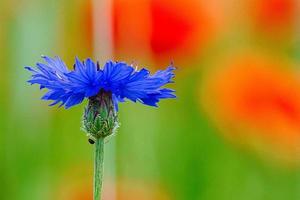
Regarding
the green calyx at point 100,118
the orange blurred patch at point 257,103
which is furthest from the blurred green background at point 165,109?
the green calyx at point 100,118

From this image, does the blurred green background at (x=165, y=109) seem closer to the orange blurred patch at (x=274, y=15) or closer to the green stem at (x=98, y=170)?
the orange blurred patch at (x=274, y=15)

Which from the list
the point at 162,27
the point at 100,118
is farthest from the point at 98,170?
the point at 162,27

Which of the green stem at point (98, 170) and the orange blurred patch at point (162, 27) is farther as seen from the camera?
the orange blurred patch at point (162, 27)

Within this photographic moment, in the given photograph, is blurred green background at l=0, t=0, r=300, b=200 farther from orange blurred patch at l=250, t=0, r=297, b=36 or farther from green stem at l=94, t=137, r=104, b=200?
green stem at l=94, t=137, r=104, b=200

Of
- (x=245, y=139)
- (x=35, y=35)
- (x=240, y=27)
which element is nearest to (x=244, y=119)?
(x=245, y=139)

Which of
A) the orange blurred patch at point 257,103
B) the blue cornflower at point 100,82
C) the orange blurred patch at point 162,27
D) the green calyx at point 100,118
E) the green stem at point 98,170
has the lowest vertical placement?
the green stem at point 98,170

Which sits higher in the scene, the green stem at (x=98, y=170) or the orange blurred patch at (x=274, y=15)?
the orange blurred patch at (x=274, y=15)

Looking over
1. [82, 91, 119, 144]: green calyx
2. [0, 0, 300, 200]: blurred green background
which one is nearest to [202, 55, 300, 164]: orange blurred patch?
[0, 0, 300, 200]: blurred green background

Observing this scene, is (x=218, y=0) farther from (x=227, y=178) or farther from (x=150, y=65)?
(x=227, y=178)

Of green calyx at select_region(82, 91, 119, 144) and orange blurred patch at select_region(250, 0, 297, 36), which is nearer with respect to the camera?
green calyx at select_region(82, 91, 119, 144)

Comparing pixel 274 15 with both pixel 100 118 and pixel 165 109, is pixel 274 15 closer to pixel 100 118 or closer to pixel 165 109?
pixel 165 109
